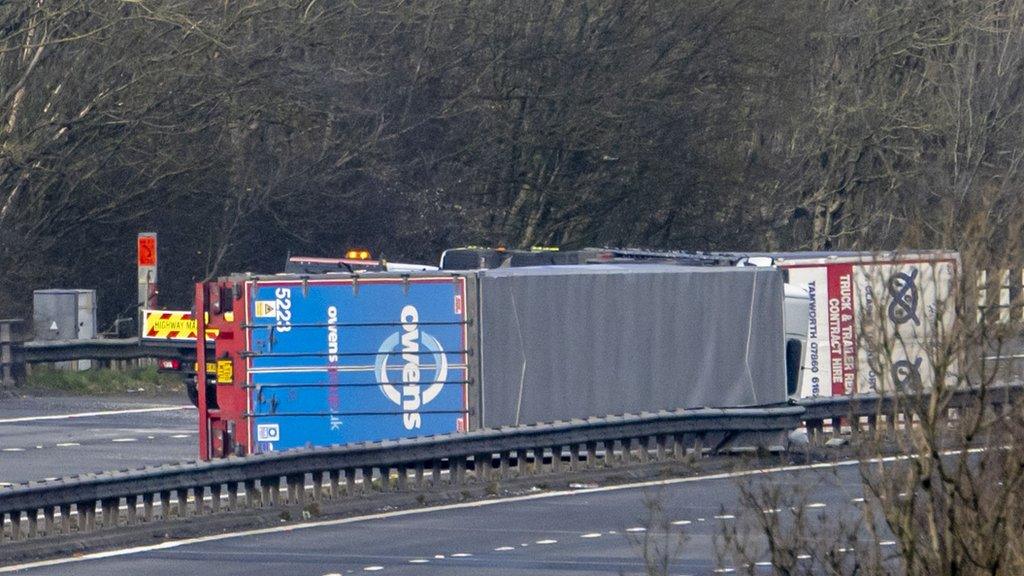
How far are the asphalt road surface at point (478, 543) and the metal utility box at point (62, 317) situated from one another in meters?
15.9

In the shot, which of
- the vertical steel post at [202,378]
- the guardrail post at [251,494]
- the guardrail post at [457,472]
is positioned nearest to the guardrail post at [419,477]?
the guardrail post at [457,472]

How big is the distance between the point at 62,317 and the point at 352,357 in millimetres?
12900

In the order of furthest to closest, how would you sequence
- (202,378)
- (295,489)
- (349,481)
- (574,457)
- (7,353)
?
(7,353), (202,378), (574,457), (349,481), (295,489)

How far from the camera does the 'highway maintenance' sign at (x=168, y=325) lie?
27.4 metres

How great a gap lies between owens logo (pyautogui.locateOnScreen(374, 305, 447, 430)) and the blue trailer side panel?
10 millimetres

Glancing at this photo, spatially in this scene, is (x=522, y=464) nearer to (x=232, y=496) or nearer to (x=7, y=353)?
(x=232, y=496)

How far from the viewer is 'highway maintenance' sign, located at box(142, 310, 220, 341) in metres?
27.4

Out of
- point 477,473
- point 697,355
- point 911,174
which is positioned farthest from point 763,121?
point 477,473

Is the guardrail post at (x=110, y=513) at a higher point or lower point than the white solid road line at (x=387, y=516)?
higher

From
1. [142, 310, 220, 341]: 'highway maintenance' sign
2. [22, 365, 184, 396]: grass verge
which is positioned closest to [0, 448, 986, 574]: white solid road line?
[142, 310, 220, 341]: 'highway maintenance' sign

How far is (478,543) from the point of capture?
13117mm

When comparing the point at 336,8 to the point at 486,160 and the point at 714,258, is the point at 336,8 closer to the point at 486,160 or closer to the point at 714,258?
the point at 486,160

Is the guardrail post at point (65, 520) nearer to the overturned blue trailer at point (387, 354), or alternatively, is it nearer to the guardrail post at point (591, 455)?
the overturned blue trailer at point (387, 354)

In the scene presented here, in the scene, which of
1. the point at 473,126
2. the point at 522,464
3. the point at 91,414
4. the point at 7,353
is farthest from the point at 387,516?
the point at 473,126
